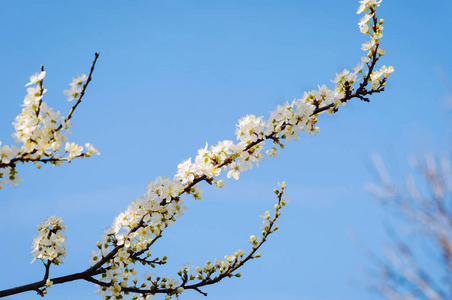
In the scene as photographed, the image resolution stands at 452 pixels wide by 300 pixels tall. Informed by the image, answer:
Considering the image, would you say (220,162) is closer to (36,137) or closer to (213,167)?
(213,167)

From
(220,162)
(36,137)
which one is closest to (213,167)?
(220,162)

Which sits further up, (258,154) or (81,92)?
(81,92)

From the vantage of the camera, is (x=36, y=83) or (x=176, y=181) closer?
(x=36, y=83)

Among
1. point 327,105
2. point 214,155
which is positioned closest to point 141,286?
point 214,155

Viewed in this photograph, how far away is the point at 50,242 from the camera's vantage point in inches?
160

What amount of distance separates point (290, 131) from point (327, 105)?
46cm

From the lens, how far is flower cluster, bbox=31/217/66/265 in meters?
3.98

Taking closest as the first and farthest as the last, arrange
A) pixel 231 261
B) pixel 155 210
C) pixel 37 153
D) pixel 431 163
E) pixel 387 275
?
pixel 37 153, pixel 155 210, pixel 231 261, pixel 387 275, pixel 431 163

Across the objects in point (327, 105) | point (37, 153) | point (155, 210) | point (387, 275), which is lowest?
point (387, 275)

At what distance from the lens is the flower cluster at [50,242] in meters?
3.98

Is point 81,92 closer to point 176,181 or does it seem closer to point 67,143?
point 67,143

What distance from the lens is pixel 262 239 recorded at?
4.18m

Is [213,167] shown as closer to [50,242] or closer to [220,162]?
[220,162]

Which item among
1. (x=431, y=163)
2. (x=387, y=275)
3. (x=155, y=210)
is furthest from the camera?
(x=431, y=163)
